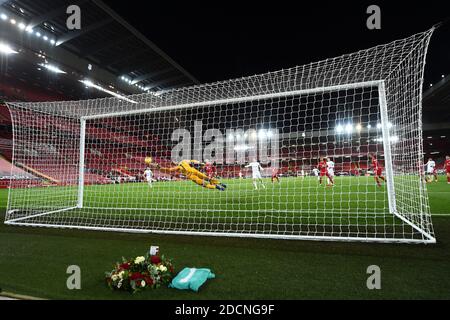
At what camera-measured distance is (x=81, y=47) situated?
78.4 ft

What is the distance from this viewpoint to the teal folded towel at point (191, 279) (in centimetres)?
264

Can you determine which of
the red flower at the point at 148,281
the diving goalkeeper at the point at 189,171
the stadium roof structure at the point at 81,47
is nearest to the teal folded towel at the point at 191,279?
the red flower at the point at 148,281

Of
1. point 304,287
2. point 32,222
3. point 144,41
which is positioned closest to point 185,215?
point 32,222

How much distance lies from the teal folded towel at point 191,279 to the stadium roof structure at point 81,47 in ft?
70.1

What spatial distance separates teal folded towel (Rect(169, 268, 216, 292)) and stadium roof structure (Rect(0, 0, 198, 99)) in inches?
842

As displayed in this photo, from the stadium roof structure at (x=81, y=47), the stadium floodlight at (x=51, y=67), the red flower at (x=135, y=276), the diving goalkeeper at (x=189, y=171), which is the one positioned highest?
the stadium roof structure at (x=81, y=47)

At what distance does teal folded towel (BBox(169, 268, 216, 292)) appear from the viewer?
264 centimetres

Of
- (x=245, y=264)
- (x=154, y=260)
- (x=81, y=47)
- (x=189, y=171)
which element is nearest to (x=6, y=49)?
(x=81, y=47)

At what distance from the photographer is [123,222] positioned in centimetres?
600

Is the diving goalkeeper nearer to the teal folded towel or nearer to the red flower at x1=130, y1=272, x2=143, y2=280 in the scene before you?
the teal folded towel

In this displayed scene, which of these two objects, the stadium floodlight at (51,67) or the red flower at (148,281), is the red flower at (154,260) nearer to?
the red flower at (148,281)

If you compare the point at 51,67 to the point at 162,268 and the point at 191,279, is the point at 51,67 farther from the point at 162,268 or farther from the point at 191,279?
the point at 191,279

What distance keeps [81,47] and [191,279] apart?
26715mm

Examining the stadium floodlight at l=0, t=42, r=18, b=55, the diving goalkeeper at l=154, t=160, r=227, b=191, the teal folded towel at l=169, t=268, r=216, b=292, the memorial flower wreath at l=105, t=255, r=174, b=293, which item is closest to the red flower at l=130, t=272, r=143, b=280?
the memorial flower wreath at l=105, t=255, r=174, b=293
